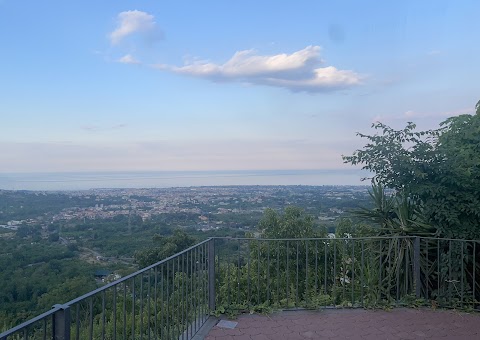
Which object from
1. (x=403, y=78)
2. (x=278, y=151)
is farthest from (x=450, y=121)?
(x=278, y=151)

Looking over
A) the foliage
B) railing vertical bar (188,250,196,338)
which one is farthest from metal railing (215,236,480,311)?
the foliage

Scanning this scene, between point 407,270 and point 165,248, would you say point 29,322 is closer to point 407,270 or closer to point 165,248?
point 407,270

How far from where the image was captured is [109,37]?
508 inches

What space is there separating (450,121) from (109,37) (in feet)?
35.3

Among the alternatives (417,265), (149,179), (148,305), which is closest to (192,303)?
(148,305)

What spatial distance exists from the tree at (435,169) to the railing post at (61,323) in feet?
16.0

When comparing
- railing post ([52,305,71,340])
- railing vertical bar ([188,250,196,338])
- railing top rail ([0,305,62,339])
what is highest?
railing top rail ([0,305,62,339])

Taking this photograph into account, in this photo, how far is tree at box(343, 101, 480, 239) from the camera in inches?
212

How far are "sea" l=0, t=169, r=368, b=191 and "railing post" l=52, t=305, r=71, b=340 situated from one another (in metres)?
26.7

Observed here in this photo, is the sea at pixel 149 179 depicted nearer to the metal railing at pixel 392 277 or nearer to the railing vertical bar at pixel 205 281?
the metal railing at pixel 392 277

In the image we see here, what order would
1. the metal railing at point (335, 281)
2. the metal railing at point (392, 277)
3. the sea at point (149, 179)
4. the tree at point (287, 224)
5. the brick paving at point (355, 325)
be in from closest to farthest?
the metal railing at point (335, 281)
the brick paving at point (355, 325)
the metal railing at point (392, 277)
the tree at point (287, 224)
the sea at point (149, 179)

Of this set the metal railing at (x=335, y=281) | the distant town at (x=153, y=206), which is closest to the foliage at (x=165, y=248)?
the distant town at (x=153, y=206)

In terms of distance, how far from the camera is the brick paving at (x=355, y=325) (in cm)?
413

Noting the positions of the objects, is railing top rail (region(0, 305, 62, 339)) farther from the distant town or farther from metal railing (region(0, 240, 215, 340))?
the distant town
